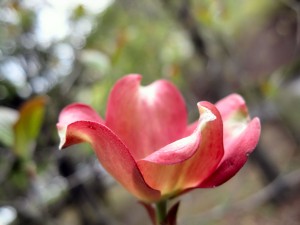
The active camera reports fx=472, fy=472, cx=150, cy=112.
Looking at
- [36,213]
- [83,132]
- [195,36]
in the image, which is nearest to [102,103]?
[36,213]

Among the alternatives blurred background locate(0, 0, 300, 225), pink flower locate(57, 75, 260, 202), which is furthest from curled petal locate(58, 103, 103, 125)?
blurred background locate(0, 0, 300, 225)

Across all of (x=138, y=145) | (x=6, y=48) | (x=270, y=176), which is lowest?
(x=270, y=176)

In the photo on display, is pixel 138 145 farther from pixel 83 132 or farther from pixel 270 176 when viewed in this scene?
pixel 270 176

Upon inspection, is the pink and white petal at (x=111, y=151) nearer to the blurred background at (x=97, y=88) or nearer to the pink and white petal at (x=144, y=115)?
the pink and white petal at (x=144, y=115)

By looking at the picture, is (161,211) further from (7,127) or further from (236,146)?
(7,127)

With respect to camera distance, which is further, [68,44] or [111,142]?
[68,44]

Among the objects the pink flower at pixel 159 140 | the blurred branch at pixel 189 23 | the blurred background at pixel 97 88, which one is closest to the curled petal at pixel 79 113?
the pink flower at pixel 159 140

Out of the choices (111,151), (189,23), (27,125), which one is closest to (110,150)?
(111,151)
